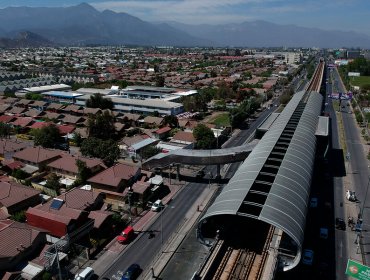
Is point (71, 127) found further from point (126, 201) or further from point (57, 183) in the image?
point (126, 201)

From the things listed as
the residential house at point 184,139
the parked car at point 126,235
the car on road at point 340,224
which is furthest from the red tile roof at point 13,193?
the car on road at point 340,224

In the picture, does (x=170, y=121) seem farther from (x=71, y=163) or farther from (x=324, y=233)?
(x=324, y=233)

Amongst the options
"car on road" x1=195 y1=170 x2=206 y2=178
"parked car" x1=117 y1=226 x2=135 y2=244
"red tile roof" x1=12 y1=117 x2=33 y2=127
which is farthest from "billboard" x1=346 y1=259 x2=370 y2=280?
"red tile roof" x1=12 y1=117 x2=33 y2=127

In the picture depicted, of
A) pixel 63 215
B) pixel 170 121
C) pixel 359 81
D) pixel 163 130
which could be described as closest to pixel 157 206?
pixel 63 215

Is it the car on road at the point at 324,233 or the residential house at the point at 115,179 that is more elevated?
the residential house at the point at 115,179

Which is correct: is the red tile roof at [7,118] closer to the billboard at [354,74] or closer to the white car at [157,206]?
the white car at [157,206]

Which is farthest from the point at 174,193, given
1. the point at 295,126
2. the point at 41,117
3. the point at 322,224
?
the point at 41,117
